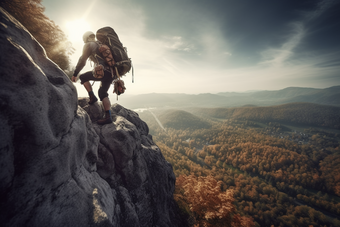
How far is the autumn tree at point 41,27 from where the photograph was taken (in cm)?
630

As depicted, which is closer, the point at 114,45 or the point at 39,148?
the point at 39,148

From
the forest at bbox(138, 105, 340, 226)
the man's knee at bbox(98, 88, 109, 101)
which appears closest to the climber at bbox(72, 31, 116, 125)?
the man's knee at bbox(98, 88, 109, 101)

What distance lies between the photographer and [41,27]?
26.0 feet

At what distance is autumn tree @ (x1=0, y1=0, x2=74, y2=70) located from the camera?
20.7 ft

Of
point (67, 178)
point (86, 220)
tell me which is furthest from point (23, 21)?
point (86, 220)

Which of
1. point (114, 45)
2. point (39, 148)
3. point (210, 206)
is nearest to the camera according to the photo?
point (39, 148)

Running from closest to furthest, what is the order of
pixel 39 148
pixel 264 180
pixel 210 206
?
pixel 39 148 < pixel 210 206 < pixel 264 180

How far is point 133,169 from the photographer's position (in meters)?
8.44

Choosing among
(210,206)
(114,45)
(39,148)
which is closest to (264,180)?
(210,206)

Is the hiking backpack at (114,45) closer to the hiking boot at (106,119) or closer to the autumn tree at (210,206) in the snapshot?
the hiking boot at (106,119)

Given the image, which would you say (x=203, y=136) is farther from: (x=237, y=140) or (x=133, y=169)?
(x=133, y=169)

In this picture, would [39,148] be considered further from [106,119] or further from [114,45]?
[114,45]

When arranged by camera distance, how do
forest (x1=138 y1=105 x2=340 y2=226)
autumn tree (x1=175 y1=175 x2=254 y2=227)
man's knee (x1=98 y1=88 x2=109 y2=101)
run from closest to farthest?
man's knee (x1=98 y1=88 x2=109 y2=101) < autumn tree (x1=175 y1=175 x2=254 y2=227) < forest (x1=138 y1=105 x2=340 y2=226)

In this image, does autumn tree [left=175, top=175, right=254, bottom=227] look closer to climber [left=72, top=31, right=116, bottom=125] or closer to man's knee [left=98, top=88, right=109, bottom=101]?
climber [left=72, top=31, right=116, bottom=125]
